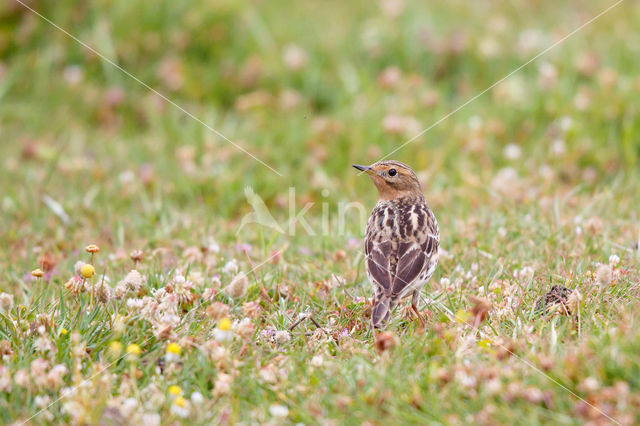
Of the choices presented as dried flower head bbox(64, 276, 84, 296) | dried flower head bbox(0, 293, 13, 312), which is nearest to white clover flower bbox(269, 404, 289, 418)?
dried flower head bbox(64, 276, 84, 296)

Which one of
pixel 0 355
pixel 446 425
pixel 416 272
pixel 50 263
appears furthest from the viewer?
pixel 50 263

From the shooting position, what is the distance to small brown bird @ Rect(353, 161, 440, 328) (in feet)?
16.1

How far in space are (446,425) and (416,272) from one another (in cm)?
152

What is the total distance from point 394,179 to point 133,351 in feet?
9.22

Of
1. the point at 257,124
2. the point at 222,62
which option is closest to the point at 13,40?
the point at 222,62

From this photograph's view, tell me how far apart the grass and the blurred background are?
0.11 ft

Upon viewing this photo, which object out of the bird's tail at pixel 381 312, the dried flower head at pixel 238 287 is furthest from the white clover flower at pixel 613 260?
the dried flower head at pixel 238 287

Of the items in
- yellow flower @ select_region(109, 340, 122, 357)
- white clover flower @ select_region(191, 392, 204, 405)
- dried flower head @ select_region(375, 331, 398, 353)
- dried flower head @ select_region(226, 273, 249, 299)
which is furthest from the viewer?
dried flower head @ select_region(226, 273, 249, 299)

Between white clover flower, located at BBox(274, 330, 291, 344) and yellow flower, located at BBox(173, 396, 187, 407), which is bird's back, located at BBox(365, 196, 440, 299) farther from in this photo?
yellow flower, located at BBox(173, 396, 187, 407)

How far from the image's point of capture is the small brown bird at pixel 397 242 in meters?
4.90

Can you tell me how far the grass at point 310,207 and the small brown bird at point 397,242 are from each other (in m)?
0.18

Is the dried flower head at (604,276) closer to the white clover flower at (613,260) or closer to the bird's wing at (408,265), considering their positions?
the white clover flower at (613,260)

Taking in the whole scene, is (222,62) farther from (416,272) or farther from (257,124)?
(416,272)

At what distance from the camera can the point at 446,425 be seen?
3629 mm
